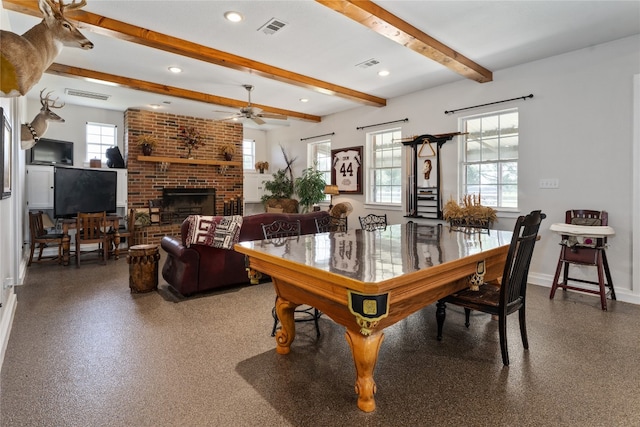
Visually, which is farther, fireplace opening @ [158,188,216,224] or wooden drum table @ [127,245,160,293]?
fireplace opening @ [158,188,216,224]

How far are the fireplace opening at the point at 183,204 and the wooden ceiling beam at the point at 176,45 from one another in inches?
154

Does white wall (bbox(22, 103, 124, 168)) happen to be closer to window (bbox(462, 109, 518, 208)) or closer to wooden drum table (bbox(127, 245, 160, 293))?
wooden drum table (bbox(127, 245, 160, 293))

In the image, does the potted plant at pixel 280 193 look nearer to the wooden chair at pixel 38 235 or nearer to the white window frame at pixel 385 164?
the white window frame at pixel 385 164

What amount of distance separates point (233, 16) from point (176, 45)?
834mm

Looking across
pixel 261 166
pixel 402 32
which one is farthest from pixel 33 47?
pixel 261 166

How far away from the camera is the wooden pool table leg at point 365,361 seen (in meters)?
1.77

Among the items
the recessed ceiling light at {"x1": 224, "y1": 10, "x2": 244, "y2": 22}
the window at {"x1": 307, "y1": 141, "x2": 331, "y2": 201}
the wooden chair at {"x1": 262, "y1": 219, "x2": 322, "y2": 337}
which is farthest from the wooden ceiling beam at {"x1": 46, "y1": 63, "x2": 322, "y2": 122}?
the wooden chair at {"x1": 262, "y1": 219, "x2": 322, "y2": 337}

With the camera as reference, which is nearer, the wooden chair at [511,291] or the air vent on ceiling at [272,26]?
the wooden chair at [511,291]

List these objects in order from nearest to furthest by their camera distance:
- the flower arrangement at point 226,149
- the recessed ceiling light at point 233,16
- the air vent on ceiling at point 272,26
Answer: the recessed ceiling light at point 233,16, the air vent on ceiling at point 272,26, the flower arrangement at point 226,149

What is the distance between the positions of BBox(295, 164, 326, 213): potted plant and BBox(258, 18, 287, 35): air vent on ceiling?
3.89 metres

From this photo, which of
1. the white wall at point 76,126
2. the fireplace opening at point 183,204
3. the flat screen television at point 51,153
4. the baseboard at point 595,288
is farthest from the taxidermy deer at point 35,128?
the baseboard at point 595,288

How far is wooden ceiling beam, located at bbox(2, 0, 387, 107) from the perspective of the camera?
119 inches

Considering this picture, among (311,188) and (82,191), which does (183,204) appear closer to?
(82,191)

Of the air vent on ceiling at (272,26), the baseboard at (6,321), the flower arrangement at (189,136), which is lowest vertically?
the baseboard at (6,321)
